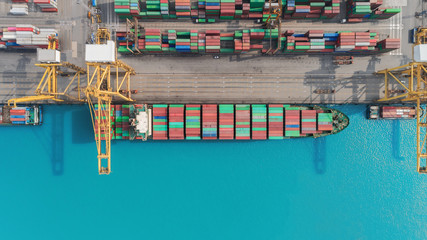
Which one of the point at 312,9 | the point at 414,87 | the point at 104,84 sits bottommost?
the point at 414,87

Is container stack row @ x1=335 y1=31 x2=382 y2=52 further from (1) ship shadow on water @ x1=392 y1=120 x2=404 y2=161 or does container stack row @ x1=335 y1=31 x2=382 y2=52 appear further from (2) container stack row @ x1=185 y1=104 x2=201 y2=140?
(2) container stack row @ x1=185 y1=104 x2=201 y2=140

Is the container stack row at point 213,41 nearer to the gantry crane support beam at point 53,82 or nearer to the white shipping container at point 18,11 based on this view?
the gantry crane support beam at point 53,82

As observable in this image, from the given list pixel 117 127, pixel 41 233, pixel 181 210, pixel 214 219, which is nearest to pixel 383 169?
pixel 214 219

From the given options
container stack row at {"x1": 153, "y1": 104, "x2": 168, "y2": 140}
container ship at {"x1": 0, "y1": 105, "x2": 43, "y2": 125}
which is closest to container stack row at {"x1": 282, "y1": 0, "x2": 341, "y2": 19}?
container stack row at {"x1": 153, "y1": 104, "x2": 168, "y2": 140}

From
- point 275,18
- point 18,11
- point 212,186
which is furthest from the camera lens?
point 212,186

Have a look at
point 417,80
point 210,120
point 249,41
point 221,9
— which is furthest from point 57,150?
point 417,80

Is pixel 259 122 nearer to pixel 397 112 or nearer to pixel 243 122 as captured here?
pixel 243 122

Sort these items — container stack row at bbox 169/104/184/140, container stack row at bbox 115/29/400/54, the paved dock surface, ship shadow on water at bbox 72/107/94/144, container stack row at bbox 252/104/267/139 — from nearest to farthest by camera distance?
container stack row at bbox 115/29/400/54 → container stack row at bbox 169/104/184/140 → container stack row at bbox 252/104/267/139 → ship shadow on water at bbox 72/107/94/144 → the paved dock surface
